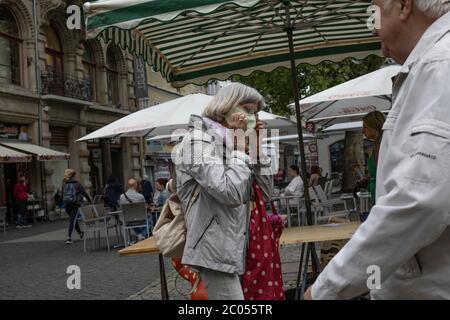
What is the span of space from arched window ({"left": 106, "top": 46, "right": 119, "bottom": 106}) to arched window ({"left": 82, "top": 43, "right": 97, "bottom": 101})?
1260 millimetres

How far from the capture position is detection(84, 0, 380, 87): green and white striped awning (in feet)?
16.8

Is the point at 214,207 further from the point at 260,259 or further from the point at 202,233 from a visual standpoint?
the point at 260,259

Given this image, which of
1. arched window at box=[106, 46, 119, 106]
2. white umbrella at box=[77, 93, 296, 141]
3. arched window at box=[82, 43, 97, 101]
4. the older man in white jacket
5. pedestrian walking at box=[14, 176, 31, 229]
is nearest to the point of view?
the older man in white jacket

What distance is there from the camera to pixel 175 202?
10.5 feet

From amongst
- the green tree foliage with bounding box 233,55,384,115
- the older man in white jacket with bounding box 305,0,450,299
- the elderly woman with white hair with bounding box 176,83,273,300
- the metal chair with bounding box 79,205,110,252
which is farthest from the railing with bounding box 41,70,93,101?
the older man in white jacket with bounding box 305,0,450,299

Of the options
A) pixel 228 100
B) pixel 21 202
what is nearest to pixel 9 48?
pixel 21 202

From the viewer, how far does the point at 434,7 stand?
148cm

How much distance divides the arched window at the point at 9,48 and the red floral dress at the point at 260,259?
63.0ft

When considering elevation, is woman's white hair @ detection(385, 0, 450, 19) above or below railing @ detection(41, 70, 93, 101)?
below

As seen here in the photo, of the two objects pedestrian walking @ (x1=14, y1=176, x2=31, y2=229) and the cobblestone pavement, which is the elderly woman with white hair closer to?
the cobblestone pavement

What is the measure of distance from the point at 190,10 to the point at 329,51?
332 cm

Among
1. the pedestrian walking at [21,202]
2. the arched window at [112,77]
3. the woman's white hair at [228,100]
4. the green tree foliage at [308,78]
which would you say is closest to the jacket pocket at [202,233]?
the woman's white hair at [228,100]

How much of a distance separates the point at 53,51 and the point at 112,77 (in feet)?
16.9
